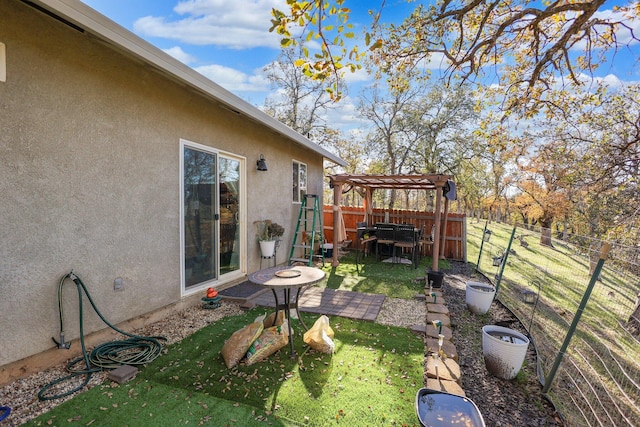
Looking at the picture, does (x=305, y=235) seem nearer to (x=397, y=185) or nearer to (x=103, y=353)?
(x=397, y=185)

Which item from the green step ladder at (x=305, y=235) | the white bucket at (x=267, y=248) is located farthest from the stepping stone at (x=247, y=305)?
the green step ladder at (x=305, y=235)

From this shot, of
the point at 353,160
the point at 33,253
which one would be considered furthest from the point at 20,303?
the point at 353,160

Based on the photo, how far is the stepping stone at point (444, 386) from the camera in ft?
8.09

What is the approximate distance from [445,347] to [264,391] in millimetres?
1921

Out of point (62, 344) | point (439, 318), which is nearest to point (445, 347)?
point (439, 318)

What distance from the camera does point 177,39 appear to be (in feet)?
→ 19.7

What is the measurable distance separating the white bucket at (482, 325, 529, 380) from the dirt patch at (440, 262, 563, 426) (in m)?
0.08

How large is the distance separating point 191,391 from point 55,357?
1.36 meters

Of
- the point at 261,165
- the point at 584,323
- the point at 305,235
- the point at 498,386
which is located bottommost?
the point at 498,386

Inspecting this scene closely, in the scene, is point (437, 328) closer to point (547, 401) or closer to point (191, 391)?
point (547, 401)

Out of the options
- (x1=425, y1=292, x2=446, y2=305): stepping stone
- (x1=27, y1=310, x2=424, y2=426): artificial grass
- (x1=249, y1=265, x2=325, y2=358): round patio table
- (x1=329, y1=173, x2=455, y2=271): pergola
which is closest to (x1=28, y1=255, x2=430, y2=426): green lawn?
(x1=27, y1=310, x2=424, y2=426): artificial grass

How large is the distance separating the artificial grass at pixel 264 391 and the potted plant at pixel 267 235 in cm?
258

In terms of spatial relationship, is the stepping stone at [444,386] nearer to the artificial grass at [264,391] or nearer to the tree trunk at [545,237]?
the artificial grass at [264,391]

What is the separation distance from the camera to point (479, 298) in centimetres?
452
